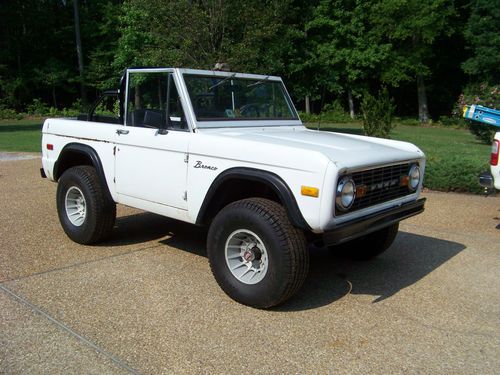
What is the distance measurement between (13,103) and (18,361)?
34662mm

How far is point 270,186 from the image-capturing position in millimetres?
3615

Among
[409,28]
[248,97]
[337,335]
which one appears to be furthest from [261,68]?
[409,28]

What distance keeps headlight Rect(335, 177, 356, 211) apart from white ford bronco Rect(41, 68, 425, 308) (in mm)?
10

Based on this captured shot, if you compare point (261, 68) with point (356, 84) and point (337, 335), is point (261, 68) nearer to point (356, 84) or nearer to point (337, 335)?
point (337, 335)

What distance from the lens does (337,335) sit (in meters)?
3.43

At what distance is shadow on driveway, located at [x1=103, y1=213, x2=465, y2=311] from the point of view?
4.23 metres

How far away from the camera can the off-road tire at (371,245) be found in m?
4.87

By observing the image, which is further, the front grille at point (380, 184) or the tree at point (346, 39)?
the tree at point (346, 39)

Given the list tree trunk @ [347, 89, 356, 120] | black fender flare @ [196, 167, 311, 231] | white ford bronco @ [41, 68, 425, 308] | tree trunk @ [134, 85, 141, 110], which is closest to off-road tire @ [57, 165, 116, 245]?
white ford bronco @ [41, 68, 425, 308]

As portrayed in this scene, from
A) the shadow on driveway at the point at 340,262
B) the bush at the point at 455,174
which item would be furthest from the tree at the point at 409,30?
the shadow on driveway at the point at 340,262

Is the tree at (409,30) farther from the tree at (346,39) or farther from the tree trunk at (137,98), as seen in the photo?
the tree trunk at (137,98)

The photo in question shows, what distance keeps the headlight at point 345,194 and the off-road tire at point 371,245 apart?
139cm

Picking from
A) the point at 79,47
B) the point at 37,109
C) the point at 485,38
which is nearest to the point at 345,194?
the point at 485,38

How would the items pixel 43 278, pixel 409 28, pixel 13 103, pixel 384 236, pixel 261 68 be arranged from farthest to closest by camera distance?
1. pixel 13 103
2. pixel 409 28
3. pixel 261 68
4. pixel 384 236
5. pixel 43 278
